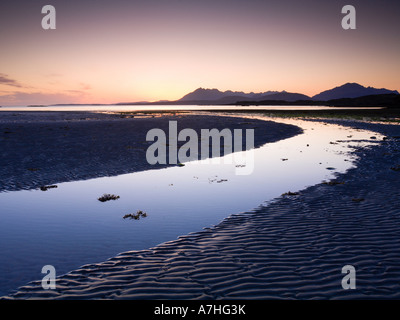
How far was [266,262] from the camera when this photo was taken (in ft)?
25.4

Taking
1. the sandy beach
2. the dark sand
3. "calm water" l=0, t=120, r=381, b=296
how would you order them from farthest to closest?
the dark sand, "calm water" l=0, t=120, r=381, b=296, the sandy beach

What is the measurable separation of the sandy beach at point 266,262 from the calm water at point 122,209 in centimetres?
86

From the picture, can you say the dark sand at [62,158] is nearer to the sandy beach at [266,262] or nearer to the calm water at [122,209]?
the calm water at [122,209]

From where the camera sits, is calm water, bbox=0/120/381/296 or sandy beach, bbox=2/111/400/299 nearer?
sandy beach, bbox=2/111/400/299

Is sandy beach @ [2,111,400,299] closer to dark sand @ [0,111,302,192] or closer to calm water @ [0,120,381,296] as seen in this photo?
calm water @ [0,120,381,296]

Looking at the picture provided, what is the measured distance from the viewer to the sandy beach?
6461 millimetres

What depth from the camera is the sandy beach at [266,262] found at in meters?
6.46

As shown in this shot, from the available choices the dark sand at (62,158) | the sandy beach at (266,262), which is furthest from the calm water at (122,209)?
the dark sand at (62,158)

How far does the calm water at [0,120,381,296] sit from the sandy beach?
0.86 metres

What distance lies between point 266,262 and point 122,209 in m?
7.32

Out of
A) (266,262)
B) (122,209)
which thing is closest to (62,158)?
(122,209)

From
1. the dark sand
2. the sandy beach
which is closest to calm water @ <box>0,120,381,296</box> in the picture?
the sandy beach
